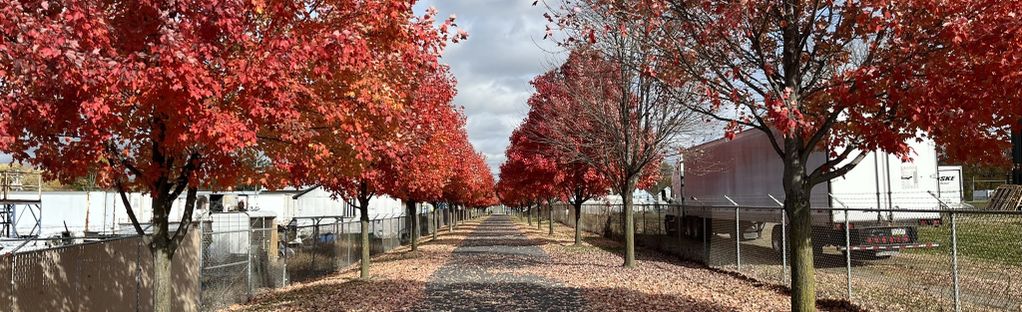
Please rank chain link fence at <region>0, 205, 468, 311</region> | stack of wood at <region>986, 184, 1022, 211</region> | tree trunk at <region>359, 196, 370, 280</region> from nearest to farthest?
chain link fence at <region>0, 205, 468, 311</region>, tree trunk at <region>359, 196, 370, 280</region>, stack of wood at <region>986, 184, 1022, 211</region>

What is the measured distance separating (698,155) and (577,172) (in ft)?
21.5

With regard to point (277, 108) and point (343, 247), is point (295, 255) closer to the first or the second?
point (343, 247)

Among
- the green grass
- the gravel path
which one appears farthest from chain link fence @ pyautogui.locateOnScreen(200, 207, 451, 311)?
the green grass

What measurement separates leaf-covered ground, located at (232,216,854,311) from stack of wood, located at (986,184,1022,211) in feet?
31.9

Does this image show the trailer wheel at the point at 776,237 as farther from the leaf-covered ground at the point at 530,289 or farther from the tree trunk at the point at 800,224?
the tree trunk at the point at 800,224

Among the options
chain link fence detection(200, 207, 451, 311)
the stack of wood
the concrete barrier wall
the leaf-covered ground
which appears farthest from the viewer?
the stack of wood

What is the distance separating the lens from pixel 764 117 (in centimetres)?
873

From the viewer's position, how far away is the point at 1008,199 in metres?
20.8

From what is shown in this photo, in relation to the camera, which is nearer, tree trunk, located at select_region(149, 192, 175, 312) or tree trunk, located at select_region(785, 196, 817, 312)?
tree trunk, located at select_region(149, 192, 175, 312)

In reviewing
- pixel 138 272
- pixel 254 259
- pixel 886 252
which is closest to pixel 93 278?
pixel 138 272

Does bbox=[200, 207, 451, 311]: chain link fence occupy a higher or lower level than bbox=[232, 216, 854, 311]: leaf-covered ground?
Result: higher

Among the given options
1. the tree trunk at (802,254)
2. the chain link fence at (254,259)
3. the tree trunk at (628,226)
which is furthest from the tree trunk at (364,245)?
the tree trunk at (802,254)

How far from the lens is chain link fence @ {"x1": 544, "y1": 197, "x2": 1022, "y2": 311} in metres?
10.2

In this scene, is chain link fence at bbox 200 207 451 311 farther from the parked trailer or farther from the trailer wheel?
the trailer wheel
